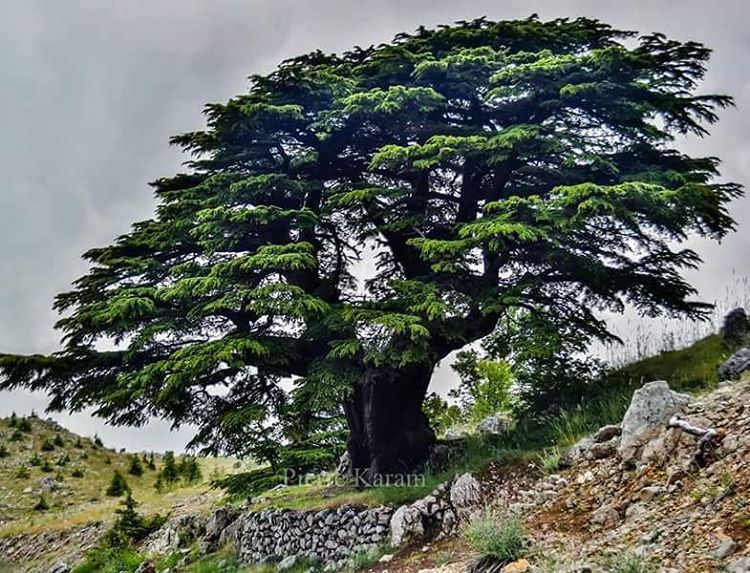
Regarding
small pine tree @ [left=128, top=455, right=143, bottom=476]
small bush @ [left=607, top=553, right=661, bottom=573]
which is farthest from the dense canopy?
small pine tree @ [left=128, top=455, right=143, bottom=476]

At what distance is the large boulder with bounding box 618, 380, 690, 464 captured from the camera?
7449 mm

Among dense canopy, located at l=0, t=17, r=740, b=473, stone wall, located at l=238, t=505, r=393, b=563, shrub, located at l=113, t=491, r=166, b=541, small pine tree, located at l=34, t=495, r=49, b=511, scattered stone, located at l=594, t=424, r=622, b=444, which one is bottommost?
stone wall, located at l=238, t=505, r=393, b=563

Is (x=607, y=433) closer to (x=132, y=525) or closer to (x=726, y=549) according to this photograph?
(x=726, y=549)

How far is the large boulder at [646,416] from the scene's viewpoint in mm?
7449

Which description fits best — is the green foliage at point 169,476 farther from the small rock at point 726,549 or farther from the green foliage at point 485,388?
the small rock at point 726,549

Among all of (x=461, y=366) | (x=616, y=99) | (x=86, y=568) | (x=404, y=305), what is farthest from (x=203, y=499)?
(x=616, y=99)

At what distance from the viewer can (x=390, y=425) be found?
40.4 ft

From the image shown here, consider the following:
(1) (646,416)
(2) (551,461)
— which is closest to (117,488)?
(2) (551,461)

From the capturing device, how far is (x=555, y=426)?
987 centimetres

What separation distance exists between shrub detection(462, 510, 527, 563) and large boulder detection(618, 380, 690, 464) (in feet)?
5.34

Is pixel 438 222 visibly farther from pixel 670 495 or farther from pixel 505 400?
pixel 505 400

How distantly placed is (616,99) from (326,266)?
21.0 ft

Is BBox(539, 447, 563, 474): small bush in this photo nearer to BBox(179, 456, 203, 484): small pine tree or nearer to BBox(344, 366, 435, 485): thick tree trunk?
BBox(344, 366, 435, 485): thick tree trunk

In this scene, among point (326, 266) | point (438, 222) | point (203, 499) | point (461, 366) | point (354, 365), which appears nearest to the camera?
point (354, 365)
